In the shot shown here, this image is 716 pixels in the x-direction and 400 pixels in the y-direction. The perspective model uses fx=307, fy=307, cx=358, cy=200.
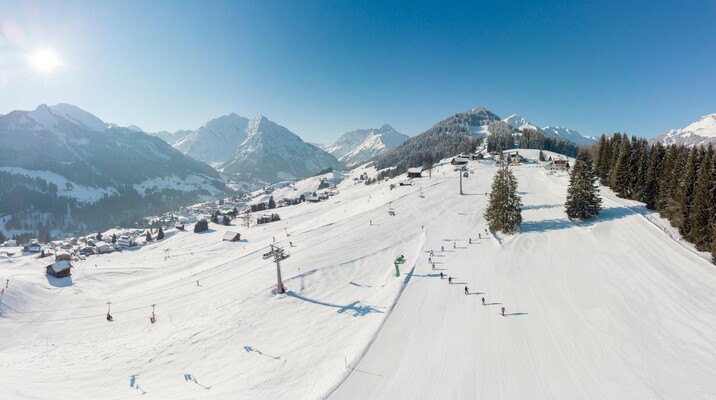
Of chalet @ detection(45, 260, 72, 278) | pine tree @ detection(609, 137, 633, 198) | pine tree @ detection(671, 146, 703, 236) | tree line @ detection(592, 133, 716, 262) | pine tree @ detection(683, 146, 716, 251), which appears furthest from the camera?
chalet @ detection(45, 260, 72, 278)

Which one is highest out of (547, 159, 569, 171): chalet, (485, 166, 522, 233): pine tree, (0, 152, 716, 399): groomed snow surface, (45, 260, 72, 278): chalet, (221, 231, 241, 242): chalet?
(547, 159, 569, 171): chalet

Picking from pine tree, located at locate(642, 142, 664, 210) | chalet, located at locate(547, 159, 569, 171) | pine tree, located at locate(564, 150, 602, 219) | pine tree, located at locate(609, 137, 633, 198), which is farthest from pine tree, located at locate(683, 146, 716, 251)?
chalet, located at locate(547, 159, 569, 171)

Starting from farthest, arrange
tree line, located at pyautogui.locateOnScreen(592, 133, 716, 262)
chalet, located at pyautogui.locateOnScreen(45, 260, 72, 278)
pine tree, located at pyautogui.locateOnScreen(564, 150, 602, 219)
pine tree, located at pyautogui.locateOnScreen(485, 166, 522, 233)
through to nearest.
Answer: chalet, located at pyautogui.locateOnScreen(45, 260, 72, 278)
pine tree, located at pyautogui.locateOnScreen(564, 150, 602, 219)
pine tree, located at pyautogui.locateOnScreen(485, 166, 522, 233)
tree line, located at pyautogui.locateOnScreen(592, 133, 716, 262)

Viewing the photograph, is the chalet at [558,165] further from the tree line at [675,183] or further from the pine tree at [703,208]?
the pine tree at [703,208]

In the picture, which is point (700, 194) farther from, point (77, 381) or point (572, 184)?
point (77, 381)

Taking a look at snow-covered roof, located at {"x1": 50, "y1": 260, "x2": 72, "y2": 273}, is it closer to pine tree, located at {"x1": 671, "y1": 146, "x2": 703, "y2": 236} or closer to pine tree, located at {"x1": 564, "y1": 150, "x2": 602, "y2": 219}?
pine tree, located at {"x1": 564, "y1": 150, "x2": 602, "y2": 219}

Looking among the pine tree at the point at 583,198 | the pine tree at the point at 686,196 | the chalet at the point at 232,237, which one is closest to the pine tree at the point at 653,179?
the pine tree at the point at 583,198
